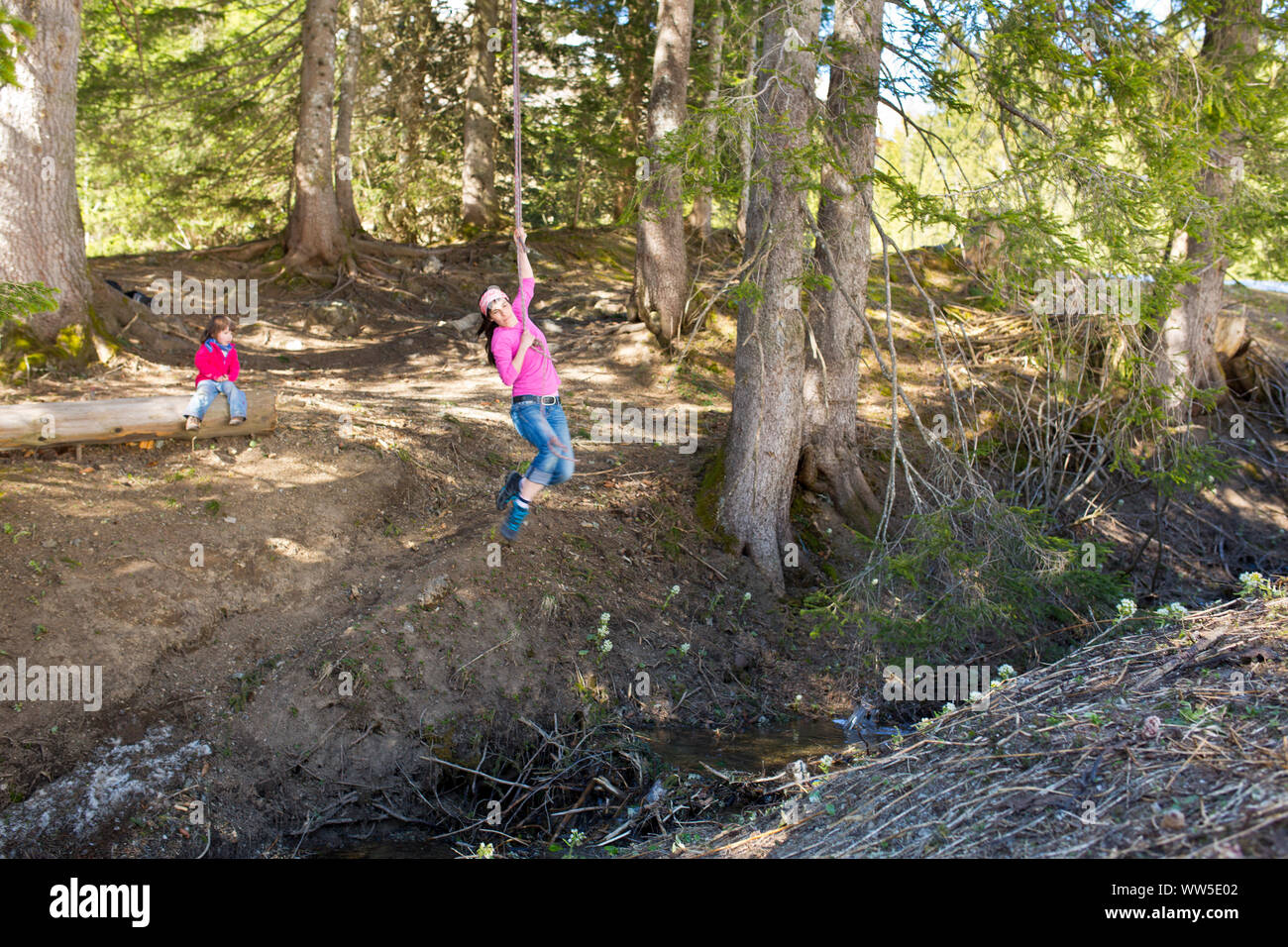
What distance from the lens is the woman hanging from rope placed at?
6.59m

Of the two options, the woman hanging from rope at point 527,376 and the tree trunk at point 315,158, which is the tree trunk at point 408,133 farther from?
the woman hanging from rope at point 527,376

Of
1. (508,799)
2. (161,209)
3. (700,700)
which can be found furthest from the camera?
(161,209)

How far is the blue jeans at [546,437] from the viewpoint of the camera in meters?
6.86

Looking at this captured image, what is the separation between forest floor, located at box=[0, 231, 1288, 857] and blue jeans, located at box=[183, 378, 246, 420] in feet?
1.57

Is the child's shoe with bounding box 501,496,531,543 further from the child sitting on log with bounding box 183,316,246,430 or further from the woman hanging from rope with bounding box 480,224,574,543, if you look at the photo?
the child sitting on log with bounding box 183,316,246,430

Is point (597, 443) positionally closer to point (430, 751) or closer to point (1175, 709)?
point (430, 751)

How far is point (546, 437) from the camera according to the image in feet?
22.6

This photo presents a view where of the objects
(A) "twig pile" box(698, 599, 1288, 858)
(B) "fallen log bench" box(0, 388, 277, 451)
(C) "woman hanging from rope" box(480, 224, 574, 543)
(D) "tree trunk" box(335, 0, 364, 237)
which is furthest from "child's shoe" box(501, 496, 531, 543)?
(D) "tree trunk" box(335, 0, 364, 237)

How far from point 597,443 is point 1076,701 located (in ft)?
21.7

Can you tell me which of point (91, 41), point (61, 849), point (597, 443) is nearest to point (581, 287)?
point (597, 443)

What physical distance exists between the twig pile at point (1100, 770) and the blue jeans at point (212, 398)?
221 inches

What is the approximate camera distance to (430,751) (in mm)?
6824

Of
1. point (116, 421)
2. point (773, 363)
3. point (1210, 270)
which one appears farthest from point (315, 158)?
point (1210, 270)
